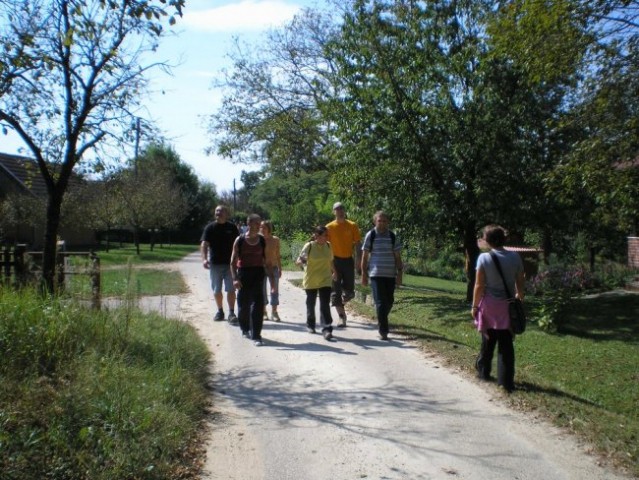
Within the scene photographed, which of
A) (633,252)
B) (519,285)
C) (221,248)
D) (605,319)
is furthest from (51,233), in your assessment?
(633,252)

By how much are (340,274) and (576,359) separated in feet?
12.3

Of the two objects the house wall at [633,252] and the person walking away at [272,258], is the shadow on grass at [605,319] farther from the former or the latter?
the house wall at [633,252]

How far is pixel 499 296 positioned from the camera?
6.24 m

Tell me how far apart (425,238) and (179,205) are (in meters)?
30.2

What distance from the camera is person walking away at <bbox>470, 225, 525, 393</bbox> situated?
20.3 feet

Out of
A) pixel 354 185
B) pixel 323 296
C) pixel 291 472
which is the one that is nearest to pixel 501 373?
pixel 291 472

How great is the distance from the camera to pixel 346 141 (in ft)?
43.3

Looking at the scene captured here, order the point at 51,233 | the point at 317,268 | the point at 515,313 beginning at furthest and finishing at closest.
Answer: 1. the point at 317,268
2. the point at 51,233
3. the point at 515,313

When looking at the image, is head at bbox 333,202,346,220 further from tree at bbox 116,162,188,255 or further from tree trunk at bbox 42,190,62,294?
tree at bbox 116,162,188,255

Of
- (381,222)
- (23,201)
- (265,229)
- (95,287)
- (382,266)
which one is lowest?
(95,287)

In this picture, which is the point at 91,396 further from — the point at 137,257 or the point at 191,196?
the point at 191,196

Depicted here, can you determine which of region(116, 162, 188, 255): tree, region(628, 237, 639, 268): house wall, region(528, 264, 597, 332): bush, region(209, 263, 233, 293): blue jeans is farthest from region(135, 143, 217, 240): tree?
region(209, 263, 233, 293): blue jeans

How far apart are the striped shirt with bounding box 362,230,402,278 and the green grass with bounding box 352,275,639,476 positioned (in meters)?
1.13

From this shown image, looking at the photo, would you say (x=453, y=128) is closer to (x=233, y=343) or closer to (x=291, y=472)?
(x=233, y=343)
